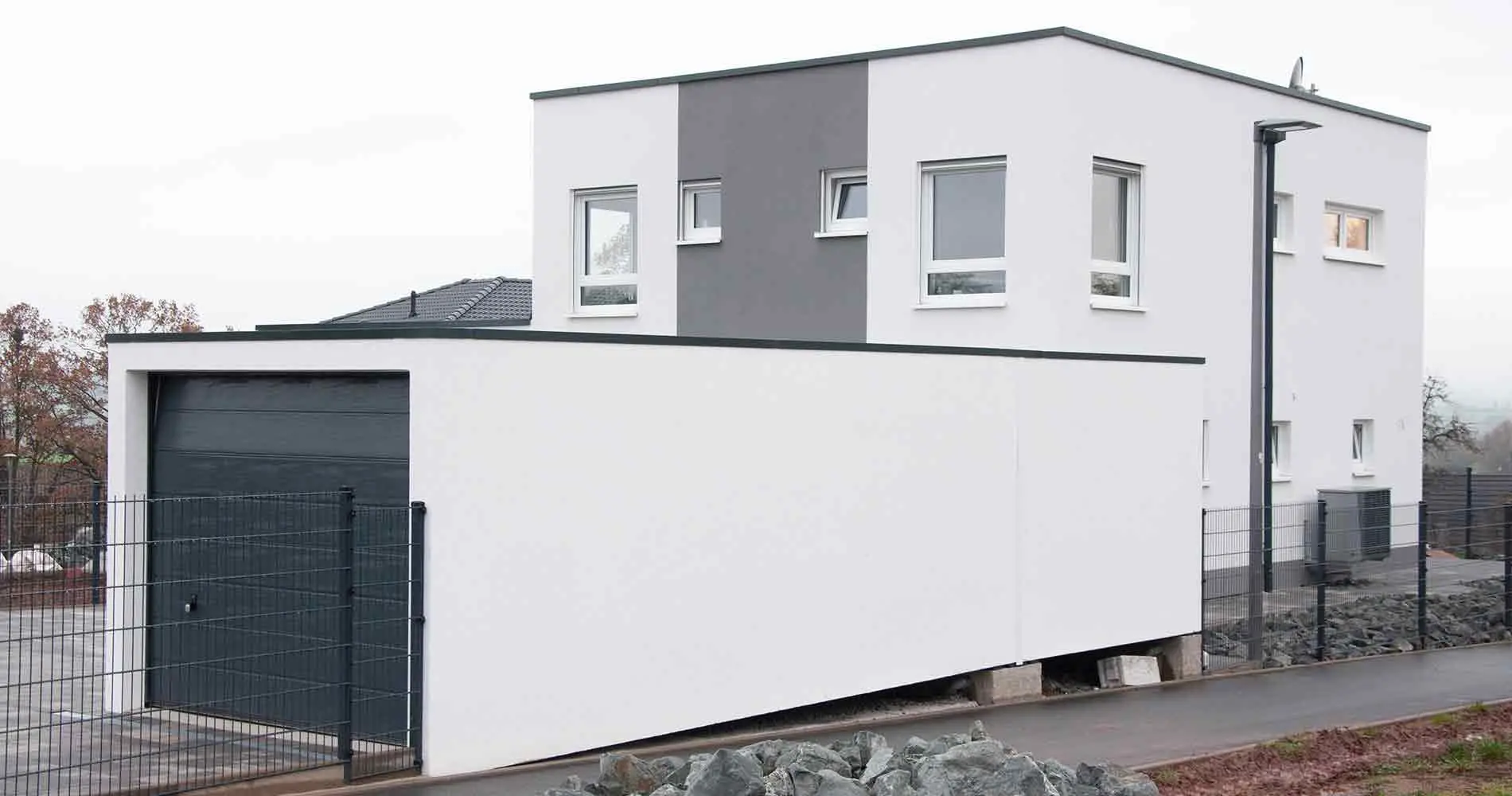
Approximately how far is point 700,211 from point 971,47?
429 centimetres

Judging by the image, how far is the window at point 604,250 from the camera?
20.4m

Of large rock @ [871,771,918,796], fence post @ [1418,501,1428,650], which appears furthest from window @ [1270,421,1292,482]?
large rock @ [871,771,918,796]

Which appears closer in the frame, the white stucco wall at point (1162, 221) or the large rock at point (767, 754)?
the large rock at point (767, 754)

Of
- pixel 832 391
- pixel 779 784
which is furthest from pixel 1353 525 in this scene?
pixel 779 784

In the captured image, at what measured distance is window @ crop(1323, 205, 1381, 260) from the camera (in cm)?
2172

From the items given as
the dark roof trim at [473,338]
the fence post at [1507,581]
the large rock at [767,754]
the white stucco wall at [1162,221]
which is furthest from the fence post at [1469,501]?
the large rock at [767,754]

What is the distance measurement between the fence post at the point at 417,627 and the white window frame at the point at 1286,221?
14.8m

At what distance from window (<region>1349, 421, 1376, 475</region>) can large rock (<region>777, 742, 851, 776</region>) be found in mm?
16730

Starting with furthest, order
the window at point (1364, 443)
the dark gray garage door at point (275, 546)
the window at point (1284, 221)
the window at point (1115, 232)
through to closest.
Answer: the window at point (1364, 443), the window at point (1284, 221), the window at point (1115, 232), the dark gray garage door at point (275, 546)

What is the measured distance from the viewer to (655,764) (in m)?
7.87

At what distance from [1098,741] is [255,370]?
6171 millimetres

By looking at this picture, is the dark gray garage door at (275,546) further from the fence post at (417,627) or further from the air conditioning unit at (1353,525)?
the air conditioning unit at (1353,525)

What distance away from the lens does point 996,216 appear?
17.1 metres

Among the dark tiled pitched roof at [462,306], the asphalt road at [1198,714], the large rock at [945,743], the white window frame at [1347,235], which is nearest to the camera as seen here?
the large rock at [945,743]
